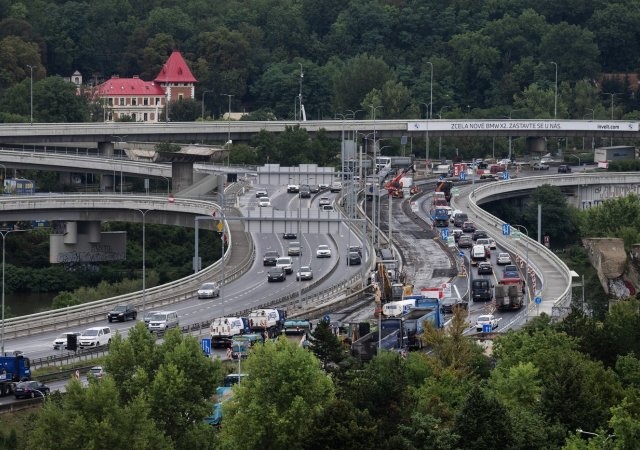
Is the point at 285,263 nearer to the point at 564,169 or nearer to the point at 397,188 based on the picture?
the point at 397,188

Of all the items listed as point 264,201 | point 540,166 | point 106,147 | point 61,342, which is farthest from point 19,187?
point 61,342

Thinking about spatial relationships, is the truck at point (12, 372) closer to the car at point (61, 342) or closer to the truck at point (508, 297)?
the car at point (61, 342)

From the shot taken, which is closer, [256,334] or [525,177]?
[256,334]

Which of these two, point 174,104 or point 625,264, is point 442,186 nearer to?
point 625,264

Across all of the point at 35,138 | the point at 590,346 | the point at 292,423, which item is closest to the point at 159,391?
the point at 292,423

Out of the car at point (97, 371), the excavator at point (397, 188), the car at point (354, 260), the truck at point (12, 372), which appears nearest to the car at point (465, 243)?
the car at point (354, 260)

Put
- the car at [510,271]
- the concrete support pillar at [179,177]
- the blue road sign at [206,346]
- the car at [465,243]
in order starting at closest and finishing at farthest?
1. the blue road sign at [206,346]
2. the car at [510,271]
3. the car at [465,243]
4. the concrete support pillar at [179,177]

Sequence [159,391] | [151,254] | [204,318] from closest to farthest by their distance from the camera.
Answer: [159,391] → [204,318] → [151,254]
